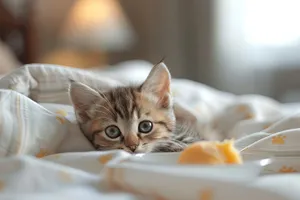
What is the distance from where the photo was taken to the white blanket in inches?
27.9

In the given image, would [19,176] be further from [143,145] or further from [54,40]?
[54,40]

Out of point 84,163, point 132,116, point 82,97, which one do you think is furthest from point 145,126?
point 84,163

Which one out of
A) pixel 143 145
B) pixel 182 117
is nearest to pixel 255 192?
pixel 143 145

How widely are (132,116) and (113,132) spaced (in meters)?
0.06

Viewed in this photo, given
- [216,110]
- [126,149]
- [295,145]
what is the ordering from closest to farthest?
[295,145] → [126,149] → [216,110]

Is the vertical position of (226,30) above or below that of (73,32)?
above

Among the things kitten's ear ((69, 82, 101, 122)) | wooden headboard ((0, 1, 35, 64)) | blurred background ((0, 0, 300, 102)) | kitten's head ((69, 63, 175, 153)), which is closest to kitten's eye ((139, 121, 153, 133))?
kitten's head ((69, 63, 175, 153))

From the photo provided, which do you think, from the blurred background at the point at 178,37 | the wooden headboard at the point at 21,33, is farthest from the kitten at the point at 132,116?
the wooden headboard at the point at 21,33

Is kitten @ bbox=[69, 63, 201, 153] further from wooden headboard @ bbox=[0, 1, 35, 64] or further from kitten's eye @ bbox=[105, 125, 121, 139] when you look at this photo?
wooden headboard @ bbox=[0, 1, 35, 64]

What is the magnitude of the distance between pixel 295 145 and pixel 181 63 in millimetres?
2471

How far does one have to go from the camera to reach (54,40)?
3.43 meters

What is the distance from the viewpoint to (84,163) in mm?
897

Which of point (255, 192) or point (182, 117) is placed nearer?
point (255, 192)

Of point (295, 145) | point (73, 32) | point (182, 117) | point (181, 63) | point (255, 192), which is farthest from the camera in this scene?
point (181, 63)
